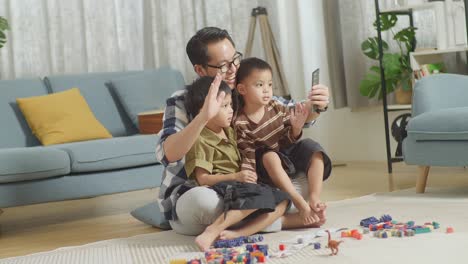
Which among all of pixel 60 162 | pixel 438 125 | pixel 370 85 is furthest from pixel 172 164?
pixel 370 85

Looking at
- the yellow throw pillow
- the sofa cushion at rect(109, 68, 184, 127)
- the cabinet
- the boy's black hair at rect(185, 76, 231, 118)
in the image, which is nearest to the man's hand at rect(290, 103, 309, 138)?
the boy's black hair at rect(185, 76, 231, 118)

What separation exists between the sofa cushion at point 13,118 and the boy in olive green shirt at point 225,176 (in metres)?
1.78

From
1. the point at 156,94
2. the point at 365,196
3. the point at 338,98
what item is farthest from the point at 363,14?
the point at 365,196

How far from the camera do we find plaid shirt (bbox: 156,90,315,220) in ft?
9.01

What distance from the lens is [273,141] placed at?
114 inches

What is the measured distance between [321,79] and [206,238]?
11.1ft

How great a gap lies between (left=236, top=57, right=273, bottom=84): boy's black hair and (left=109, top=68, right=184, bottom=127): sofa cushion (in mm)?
1808

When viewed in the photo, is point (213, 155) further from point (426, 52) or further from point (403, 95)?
point (403, 95)

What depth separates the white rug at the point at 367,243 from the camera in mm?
2234

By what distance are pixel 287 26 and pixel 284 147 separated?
10.3 ft

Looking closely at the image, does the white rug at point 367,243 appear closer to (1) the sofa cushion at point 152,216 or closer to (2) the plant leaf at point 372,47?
(1) the sofa cushion at point 152,216

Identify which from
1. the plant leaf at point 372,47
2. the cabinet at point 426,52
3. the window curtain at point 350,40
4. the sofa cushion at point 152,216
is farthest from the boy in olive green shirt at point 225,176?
the window curtain at point 350,40

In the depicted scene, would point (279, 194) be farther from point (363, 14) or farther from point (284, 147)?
point (363, 14)

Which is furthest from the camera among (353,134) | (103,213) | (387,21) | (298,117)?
(353,134)
